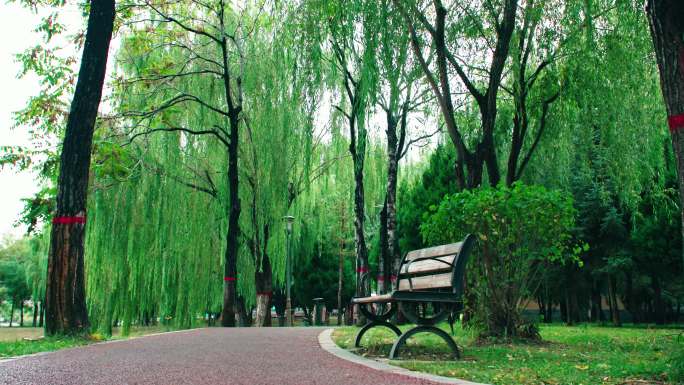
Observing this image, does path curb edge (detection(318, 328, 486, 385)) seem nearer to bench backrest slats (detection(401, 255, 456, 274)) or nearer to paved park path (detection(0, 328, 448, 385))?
paved park path (detection(0, 328, 448, 385))

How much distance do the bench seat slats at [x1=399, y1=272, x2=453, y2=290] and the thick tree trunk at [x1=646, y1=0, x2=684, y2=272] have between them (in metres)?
2.02

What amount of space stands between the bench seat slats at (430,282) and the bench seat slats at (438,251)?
→ 0.22m

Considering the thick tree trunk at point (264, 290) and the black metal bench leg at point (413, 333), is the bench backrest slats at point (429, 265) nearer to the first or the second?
the black metal bench leg at point (413, 333)

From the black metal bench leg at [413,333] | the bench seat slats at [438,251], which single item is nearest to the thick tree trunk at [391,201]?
the bench seat slats at [438,251]

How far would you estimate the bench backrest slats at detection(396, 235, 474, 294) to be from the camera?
230 inches

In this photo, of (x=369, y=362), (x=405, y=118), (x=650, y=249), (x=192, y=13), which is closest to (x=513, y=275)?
(x=369, y=362)

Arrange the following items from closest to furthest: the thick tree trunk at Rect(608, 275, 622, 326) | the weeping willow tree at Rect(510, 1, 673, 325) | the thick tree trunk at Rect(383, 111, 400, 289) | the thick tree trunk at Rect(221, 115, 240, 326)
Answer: the weeping willow tree at Rect(510, 1, 673, 325) < the thick tree trunk at Rect(221, 115, 240, 326) < the thick tree trunk at Rect(383, 111, 400, 289) < the thick tree trunk at Rect(608, 275, 622, 326)

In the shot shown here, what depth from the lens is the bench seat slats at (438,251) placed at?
19.9 ft

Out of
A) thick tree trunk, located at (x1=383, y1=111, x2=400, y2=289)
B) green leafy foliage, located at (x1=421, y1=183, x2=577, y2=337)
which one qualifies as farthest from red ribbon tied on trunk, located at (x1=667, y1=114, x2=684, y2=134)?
thick tree trunk, located at (x1=383, y1=111, x2=400, y2=289)

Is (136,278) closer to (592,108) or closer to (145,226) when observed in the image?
(145,226)

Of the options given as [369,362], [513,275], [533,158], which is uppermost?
[533,158]

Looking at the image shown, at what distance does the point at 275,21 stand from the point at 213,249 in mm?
7784

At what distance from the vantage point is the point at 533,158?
14.3 m

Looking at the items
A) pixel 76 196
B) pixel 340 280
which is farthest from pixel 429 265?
pixel 340 280
